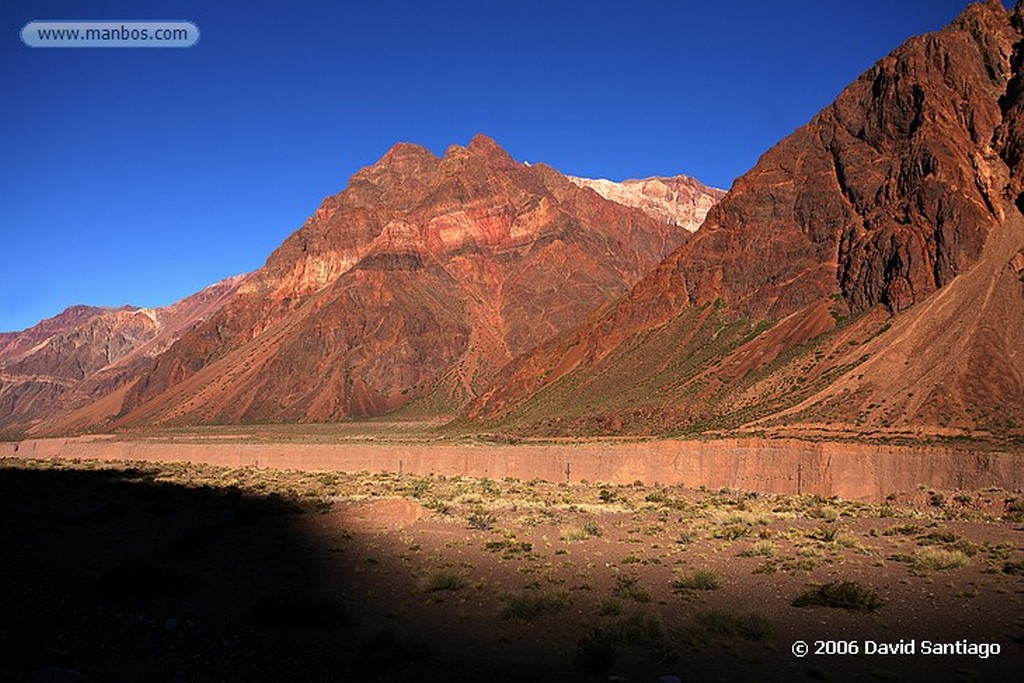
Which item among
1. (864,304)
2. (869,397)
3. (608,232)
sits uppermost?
(608,232)

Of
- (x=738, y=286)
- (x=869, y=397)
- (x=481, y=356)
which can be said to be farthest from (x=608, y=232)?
(x=869, y=397)

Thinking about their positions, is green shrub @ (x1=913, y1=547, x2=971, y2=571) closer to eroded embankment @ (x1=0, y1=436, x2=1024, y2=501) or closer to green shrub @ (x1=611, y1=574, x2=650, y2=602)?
green shrub @ (x1=611, y1=574, x2=650, y2=602)

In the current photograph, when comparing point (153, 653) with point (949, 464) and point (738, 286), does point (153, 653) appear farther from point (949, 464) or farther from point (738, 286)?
point (738, 286)

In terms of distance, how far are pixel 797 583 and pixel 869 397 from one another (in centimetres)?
3837

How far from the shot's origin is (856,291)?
63219 mm

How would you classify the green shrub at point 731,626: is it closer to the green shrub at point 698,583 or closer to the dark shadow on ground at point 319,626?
the dark shadow on ground at point 319,626

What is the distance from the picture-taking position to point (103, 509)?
26.8 meters

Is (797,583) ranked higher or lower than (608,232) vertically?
lower

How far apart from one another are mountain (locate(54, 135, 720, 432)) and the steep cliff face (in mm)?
299

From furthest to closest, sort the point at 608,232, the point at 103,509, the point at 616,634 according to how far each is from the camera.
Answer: the point at 608,232
the point at 103,509
the point at 616,634

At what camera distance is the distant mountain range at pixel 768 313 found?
5091cm

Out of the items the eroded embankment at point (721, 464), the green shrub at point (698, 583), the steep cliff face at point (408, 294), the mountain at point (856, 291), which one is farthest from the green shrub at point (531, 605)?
the steep cliff face at point (408, 294)

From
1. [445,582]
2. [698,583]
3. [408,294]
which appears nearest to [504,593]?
[445,582]

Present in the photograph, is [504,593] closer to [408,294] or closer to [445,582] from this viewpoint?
[445,582]
